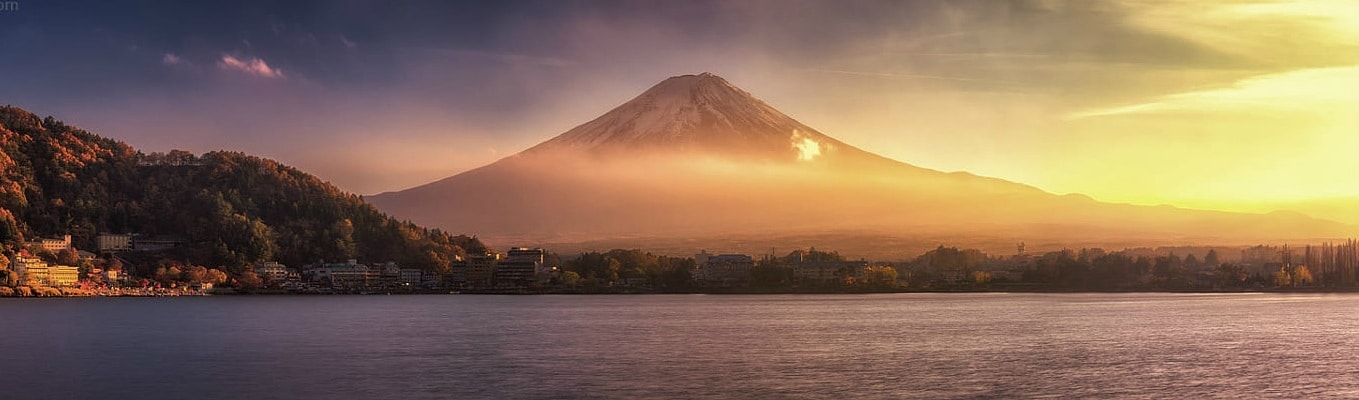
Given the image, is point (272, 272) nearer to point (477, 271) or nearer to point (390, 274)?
point (390, 274)

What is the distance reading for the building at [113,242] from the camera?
139750 mm

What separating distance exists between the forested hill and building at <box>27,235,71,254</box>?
14.0 feet

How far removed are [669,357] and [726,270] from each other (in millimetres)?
106743

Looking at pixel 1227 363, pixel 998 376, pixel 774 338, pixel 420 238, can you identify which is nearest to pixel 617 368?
pixel 998 376

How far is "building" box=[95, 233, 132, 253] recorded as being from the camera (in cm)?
13975

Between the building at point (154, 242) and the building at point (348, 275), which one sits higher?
the building at point (154, 242)

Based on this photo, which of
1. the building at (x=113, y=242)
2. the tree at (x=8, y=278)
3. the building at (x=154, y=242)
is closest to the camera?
the tree at (x=8, y=278)

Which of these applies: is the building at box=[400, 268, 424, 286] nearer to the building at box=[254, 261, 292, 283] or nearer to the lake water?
the building at box=[254, 261, 292, 283]

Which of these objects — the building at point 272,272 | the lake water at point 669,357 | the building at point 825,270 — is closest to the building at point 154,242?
the building at point 272,272

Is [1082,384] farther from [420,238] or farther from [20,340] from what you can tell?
[420,238]

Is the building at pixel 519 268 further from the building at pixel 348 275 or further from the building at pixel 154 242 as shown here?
the building at pixel 154 242

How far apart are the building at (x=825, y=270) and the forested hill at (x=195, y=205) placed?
41612mm

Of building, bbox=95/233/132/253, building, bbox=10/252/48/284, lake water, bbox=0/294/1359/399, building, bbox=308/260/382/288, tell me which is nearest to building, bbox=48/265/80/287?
building, bbox=10/252/48/284

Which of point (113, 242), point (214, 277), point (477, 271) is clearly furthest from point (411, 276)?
point (113, 242)
